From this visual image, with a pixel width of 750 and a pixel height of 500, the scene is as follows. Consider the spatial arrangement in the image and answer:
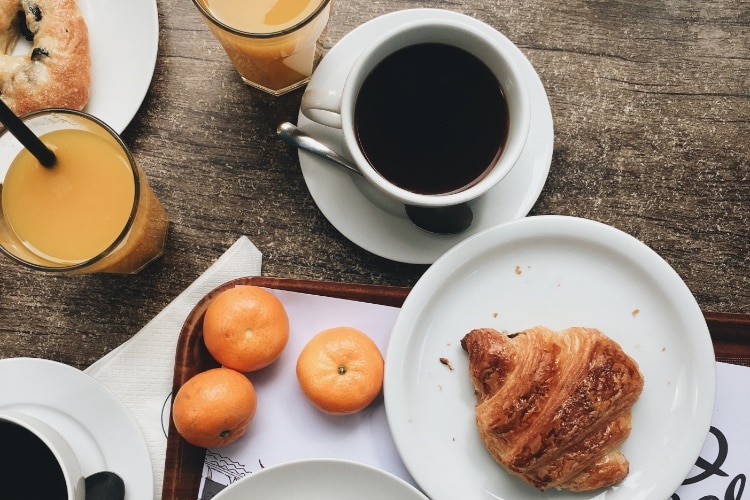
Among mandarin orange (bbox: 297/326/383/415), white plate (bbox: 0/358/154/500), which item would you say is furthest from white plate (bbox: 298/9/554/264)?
white plate (bbox: 0/358/154/500)

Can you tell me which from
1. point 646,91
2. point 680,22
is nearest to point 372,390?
point 646,91

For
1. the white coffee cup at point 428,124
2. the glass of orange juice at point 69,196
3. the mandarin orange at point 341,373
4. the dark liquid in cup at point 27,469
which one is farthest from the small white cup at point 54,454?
the white coffee cup at point 428,124

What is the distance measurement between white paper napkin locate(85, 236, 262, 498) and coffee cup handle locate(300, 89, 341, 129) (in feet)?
0.94

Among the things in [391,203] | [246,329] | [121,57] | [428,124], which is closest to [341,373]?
[246,329]

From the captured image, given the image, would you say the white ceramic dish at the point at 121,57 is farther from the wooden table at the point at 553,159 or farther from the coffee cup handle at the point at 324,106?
the coffee cup handle at the point at 324,106

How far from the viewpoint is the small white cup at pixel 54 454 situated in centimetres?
96

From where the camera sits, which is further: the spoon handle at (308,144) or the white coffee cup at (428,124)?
the spoon handle at (308,144)

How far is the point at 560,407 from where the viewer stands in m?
1.01

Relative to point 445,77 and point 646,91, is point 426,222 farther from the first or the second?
point 646,91

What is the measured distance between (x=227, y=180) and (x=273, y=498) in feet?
1.70

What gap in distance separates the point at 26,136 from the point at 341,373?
558 mm

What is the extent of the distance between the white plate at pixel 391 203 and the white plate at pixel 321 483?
12.9 inches

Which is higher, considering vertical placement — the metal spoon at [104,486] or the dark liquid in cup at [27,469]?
the dark liquid in cup at [27,469]

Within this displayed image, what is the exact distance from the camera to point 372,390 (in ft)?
3.41
